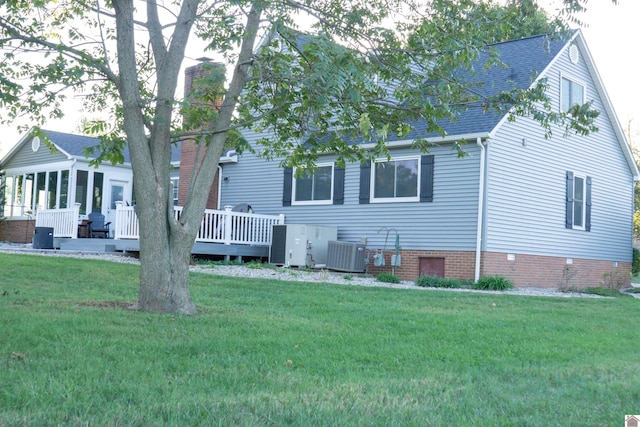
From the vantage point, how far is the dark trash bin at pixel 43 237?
1952 centimetres

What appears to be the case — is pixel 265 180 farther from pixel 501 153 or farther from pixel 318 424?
pixel 318 424

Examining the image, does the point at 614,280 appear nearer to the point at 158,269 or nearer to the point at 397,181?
the point at 397,181

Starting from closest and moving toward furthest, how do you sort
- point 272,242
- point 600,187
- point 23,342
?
point 23,342, point 272,242, point 600,187

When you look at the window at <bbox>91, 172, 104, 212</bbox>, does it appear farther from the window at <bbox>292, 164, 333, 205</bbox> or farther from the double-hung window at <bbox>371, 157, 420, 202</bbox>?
the double-hung window at <bbox>371, 157, 420, 202</bbox>

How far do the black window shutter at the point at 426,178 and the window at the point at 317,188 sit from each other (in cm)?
228

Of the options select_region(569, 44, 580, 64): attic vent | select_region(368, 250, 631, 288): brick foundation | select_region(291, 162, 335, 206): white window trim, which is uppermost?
select_region(569, 44, 580, 64): attic vent

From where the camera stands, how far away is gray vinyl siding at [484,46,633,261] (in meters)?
15.4

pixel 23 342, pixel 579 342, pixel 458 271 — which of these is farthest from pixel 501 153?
pixel 23 342

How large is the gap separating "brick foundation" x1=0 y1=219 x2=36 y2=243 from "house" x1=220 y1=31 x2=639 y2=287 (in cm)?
818

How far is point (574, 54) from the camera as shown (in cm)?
1781

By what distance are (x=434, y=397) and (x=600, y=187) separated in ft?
53.7

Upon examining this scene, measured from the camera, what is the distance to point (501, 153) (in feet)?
50.3

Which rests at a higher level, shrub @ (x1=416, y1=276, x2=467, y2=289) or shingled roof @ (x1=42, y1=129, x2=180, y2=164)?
shingled roof @ (x1=42, y1=129, x2=180, y2=164)

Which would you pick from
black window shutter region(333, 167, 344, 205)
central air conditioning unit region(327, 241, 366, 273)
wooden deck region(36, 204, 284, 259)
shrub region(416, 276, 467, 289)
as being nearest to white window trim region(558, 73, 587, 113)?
black window shutter region(333, 167, 344, 205)
